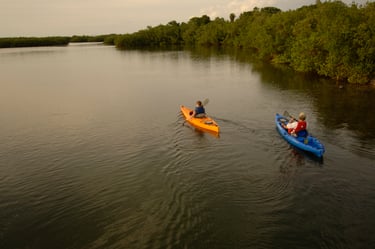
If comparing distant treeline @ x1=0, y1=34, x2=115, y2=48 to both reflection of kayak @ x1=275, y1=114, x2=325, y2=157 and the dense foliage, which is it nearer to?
the dense foliage

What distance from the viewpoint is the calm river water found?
32.5 feet

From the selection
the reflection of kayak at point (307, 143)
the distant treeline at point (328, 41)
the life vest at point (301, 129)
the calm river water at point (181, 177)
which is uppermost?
the distant treeline at point (328, 41)

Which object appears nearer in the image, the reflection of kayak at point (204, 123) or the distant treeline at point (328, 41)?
the reflection of kayak at point (204, 123)

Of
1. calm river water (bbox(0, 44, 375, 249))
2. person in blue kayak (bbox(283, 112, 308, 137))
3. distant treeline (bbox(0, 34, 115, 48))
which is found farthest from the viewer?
distant treeline (bbox(0, 34, 115, 48))

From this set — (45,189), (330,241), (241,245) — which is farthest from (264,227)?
(45,189)

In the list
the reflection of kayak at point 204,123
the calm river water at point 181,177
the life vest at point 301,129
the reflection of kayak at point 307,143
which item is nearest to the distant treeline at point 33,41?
the calm river water at point 181,177

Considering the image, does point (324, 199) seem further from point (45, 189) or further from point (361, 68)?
point (361, 68)

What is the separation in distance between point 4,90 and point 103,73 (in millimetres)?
14067

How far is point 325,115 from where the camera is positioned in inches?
880

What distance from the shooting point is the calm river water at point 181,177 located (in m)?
9.90

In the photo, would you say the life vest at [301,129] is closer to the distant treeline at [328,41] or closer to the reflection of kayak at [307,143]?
the reflection of kayak at [307,143]

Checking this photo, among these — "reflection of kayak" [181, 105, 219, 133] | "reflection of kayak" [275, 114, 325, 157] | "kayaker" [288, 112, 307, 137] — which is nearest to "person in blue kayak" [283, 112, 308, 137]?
"kayaker" [288, 112, 307, 137]

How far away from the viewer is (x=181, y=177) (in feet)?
44.5

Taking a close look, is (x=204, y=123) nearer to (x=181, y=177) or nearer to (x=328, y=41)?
(x=181, y=177)
